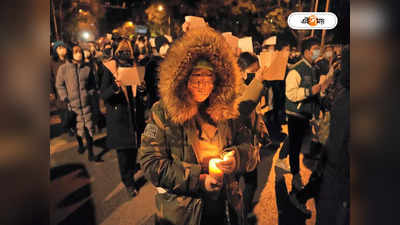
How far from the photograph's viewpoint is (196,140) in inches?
58.5

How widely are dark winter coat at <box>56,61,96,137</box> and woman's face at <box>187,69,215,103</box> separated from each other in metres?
2.78

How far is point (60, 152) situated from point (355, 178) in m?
4.89

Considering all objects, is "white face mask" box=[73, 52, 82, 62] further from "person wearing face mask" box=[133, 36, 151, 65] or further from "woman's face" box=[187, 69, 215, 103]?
"woman's face" box=[187, 69, 215, 103]

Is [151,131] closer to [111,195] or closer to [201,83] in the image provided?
[201,83]

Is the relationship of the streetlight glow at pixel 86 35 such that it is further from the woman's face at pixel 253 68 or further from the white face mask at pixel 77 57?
the woman's face at pixel 253 68

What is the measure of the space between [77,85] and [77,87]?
0.03 m

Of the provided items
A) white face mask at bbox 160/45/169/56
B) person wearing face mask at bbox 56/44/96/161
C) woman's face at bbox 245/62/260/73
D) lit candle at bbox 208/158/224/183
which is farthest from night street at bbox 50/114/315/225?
white face mask at bbox 160/45/169/56

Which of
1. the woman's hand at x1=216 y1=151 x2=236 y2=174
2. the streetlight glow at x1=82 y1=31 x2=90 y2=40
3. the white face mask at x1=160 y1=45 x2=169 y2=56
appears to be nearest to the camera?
the woman's hand at x1=216 y1=151 x2=236 y2=174

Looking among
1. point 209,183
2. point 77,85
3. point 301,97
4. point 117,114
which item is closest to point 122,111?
point 117,114

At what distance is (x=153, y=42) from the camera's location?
16.5 ft

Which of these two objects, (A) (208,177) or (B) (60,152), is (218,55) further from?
(B) (60,152)

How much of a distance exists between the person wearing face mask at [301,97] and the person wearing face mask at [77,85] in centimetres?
288

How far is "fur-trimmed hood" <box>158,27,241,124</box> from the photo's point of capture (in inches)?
→ 58.8

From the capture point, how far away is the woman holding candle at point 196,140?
1.41m
